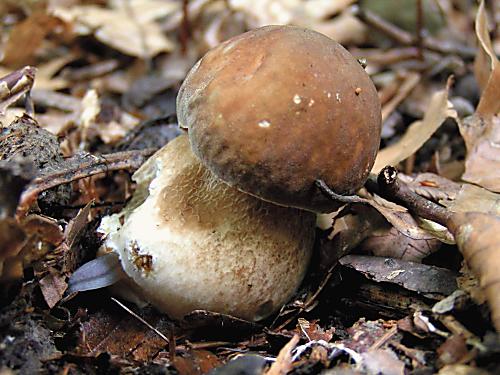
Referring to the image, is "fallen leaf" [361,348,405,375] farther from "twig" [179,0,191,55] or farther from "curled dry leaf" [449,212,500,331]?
"twig" [179,0,191,55]

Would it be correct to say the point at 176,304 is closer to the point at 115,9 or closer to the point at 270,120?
the point at 270,120

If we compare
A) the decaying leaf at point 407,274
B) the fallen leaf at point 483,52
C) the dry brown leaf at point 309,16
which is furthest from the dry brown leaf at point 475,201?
the dry brown leaf at point 309,16

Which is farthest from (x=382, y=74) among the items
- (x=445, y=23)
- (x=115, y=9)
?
(x=115, y=9)

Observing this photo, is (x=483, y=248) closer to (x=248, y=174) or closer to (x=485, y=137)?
(x=248, y=174)

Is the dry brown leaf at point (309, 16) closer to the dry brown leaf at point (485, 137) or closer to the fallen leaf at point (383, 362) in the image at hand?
the dry brown leaf at point (485, 137)

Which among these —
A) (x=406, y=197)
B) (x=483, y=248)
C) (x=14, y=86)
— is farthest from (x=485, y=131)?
(x=14, y=86)

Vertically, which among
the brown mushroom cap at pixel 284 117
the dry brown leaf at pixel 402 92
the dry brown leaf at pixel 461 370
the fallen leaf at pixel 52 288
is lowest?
the dry brown leaf at pixel 402 92
